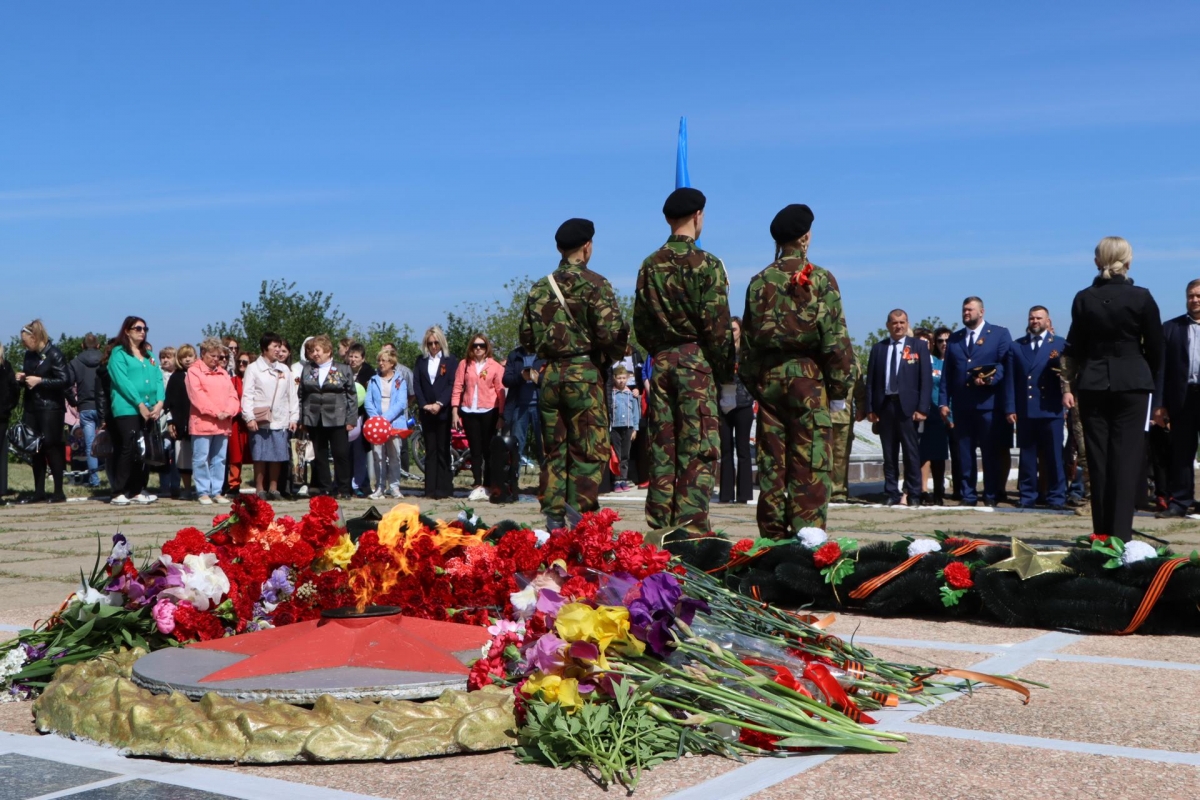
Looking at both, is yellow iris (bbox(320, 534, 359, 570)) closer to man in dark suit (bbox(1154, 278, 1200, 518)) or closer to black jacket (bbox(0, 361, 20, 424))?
man in dark suit (bbox(1154, 278, 1200, 518))

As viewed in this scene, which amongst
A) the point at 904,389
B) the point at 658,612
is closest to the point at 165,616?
the point at 658,612

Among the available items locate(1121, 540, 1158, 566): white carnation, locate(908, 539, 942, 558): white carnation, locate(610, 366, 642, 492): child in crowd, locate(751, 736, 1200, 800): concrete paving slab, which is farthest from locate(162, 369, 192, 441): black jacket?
locate(751, 736, 1200, 800): concrete paving slab

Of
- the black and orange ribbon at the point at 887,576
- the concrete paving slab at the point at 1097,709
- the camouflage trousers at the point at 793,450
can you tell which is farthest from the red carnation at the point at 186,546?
the camouflage trousers at the point at 793,450

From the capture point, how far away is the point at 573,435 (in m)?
8.84

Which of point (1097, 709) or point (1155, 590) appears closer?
point (1097, 709)

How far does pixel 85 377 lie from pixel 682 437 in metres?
12.3

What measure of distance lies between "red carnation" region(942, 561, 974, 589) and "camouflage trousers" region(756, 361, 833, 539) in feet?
4.99

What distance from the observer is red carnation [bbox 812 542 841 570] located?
253 inches

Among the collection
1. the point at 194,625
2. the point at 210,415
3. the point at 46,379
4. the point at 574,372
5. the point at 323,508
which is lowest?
the point at 194,625

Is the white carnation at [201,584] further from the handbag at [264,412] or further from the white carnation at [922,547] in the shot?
the handbag at [264,412]

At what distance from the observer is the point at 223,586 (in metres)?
5.10

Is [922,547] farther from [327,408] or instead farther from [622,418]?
[622,418]

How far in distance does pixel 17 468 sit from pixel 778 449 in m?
20.3

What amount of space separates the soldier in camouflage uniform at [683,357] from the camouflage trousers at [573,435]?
603 millimetres
